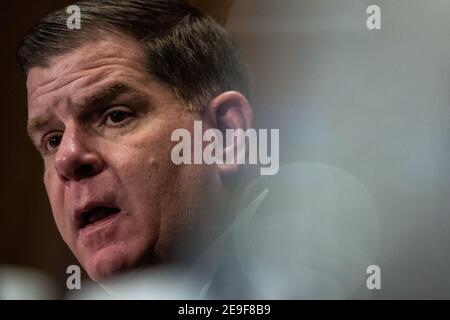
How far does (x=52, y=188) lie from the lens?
143 centimetres

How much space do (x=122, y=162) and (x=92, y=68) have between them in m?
0.22

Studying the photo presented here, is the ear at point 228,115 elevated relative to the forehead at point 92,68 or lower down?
lower down

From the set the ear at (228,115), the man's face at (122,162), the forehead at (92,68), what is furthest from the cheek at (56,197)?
the ear at (228,115)

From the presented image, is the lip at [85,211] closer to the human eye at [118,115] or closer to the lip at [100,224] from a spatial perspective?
the lip at [100,224]

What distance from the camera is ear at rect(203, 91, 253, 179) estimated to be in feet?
4.58

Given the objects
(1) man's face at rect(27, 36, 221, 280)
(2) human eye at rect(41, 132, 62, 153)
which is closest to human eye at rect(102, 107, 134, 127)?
(1) man's face at rect(27, 36, 221, 280)

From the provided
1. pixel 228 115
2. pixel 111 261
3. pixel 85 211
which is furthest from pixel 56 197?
pixel 228 115

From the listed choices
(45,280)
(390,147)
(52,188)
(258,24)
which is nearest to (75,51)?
(52,188)

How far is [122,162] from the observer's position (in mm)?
1375

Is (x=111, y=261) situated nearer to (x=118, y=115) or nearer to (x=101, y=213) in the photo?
(x=101, y=213)

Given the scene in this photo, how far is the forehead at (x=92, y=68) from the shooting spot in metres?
1.38

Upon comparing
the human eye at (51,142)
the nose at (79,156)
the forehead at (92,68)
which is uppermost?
the forehead at (92,68)

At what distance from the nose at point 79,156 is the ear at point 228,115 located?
0.26m

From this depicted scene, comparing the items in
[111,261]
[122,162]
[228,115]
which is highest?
[228,115]
